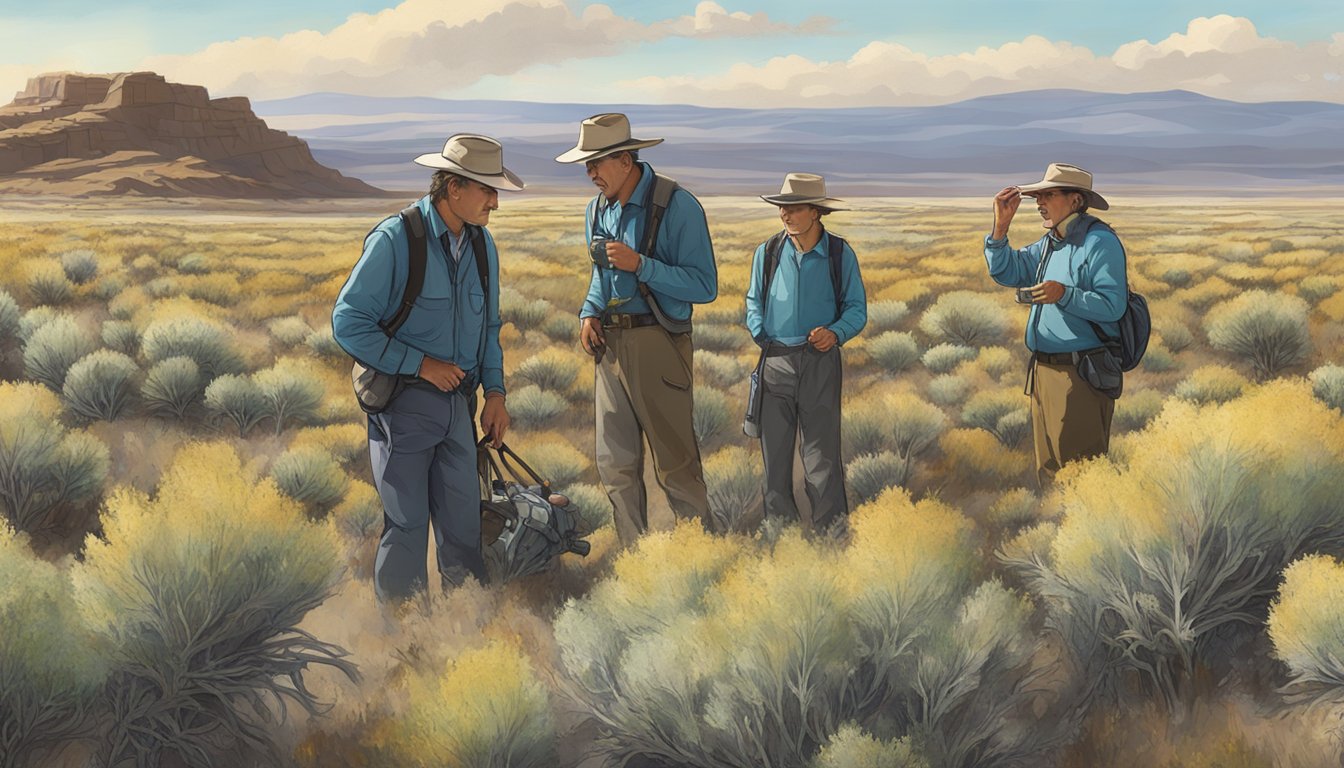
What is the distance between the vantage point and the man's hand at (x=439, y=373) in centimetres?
410

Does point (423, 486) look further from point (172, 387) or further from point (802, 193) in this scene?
point (172, 387)

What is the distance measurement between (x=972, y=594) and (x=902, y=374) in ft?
27.8

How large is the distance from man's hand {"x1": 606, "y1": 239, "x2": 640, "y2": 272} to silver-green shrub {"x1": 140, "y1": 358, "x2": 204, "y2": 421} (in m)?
5.73

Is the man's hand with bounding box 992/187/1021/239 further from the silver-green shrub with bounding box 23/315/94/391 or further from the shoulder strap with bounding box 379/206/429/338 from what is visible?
the silver-green shrub with bounding box 23/315/94/391

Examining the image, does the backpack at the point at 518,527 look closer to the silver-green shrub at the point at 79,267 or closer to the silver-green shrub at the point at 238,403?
the silver-green shrub at the point at 238,403

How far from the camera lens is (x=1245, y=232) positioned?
112 feet

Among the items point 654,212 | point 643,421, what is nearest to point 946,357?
point 643,421

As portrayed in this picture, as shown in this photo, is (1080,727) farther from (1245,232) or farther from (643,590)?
(1245,232)

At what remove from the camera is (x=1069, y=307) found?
489cm

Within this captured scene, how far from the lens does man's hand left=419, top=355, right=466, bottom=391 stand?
161 inches

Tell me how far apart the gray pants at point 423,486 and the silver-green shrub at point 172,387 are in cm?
544

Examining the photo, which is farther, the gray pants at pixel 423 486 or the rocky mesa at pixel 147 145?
the rocky mesa at pixel 147 145

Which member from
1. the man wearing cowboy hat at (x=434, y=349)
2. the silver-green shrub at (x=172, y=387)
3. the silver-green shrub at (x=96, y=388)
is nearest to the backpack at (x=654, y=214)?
the man wearing cowboy hat at (x=434, y=349)

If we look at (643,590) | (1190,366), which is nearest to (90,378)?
(643,590)
